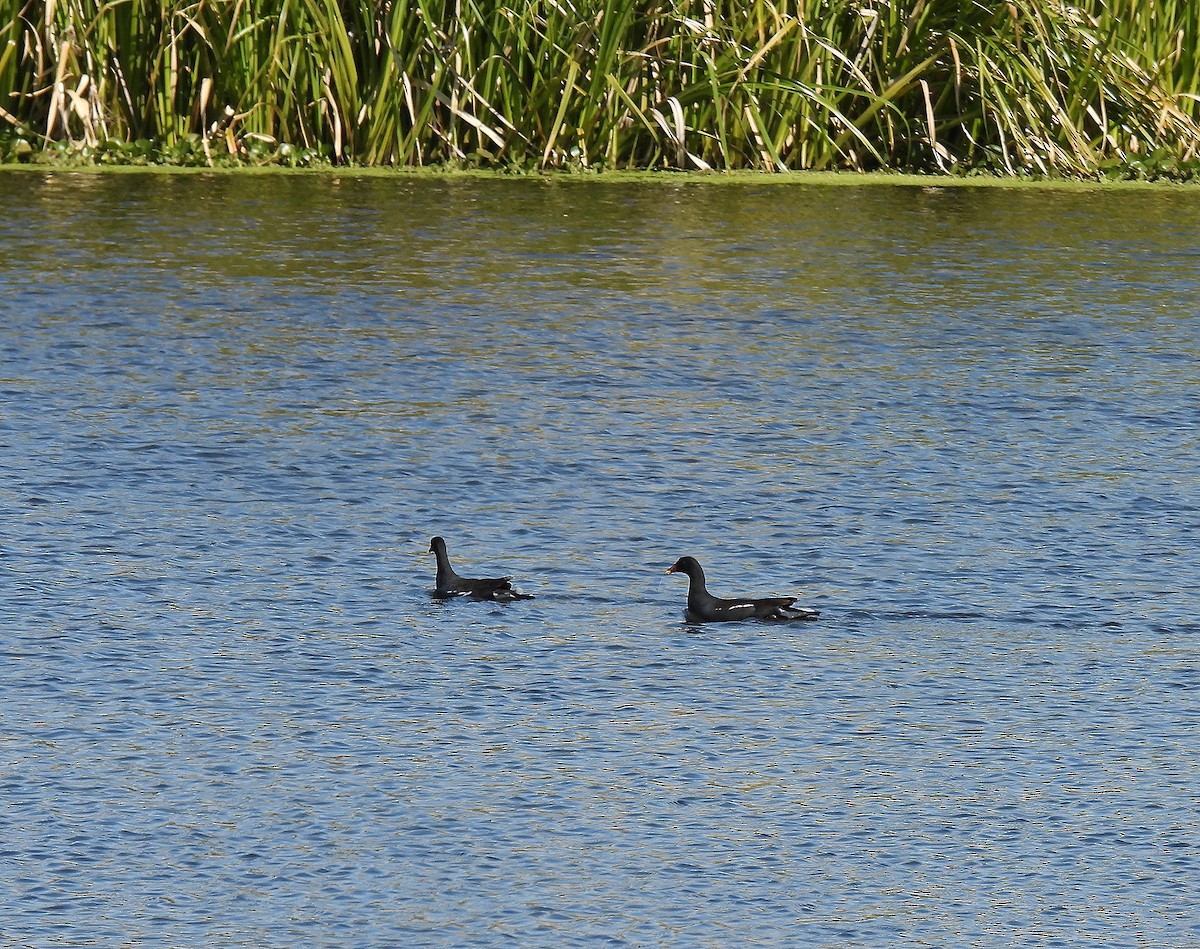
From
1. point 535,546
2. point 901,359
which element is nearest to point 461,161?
point 901,359

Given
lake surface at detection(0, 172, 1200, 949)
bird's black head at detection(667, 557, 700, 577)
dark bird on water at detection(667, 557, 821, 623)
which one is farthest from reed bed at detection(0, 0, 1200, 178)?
dark bird on water at detection(667, 557, 821, 623)

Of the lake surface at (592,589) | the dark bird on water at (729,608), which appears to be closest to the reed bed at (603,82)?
the lake surface at (592,589)

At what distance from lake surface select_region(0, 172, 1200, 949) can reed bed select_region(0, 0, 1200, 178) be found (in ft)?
7.34

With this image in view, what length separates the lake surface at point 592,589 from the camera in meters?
7.41

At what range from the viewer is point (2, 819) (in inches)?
306

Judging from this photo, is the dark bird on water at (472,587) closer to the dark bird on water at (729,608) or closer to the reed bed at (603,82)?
the dark bird on water at (729,608)

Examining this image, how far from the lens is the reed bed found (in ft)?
72.9

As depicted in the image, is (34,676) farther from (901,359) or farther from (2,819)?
(901,359)

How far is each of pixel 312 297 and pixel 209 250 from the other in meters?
1.97

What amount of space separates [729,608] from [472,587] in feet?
3.74

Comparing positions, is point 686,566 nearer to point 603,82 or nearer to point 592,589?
point 592,589

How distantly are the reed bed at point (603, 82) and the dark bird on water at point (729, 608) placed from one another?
489 inches

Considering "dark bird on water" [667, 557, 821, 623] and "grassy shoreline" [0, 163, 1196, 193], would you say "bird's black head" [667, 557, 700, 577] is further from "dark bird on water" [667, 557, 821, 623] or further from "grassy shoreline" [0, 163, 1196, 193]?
"grassy shoreline" [0, 163, 1196, 193]

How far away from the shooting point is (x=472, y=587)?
1055 centimetres
